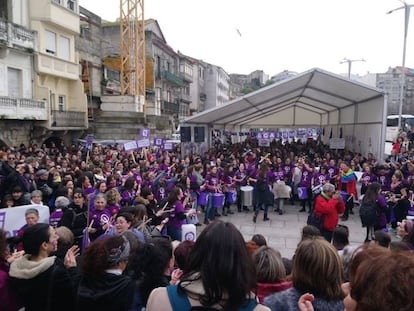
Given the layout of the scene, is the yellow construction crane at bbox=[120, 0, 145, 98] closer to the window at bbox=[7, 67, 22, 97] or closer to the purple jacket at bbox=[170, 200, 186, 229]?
the window at bbox=[7, 67, 22, 97]

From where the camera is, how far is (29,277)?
2.74 meters

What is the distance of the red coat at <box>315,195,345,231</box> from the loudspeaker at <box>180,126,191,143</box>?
9361mm

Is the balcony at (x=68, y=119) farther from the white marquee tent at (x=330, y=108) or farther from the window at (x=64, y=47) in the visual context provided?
the white marquee tent at (x=330, y=108)

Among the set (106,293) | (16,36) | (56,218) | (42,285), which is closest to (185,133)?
(56,218)

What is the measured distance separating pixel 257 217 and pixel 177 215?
445cm

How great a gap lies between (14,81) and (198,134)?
12.0m

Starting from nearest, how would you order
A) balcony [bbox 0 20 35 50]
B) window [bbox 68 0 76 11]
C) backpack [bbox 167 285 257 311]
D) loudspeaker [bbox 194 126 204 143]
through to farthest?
backpack [bbox 167 285 257 311] → loudspeaker [bbox 194 126 204 143] → balcony [bbox 0 20 35 50] → window [bbox 68 0 76 11]

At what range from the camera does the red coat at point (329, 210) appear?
6.77 metres

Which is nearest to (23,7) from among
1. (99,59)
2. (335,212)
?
(99,59)

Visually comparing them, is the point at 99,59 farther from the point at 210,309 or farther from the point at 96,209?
the point at 210,309

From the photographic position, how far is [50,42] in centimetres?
2320

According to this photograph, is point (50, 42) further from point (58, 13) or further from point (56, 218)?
point (56, 218)

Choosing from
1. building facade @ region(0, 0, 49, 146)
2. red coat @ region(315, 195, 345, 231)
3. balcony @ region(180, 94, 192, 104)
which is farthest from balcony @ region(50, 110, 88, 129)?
balcony @ region(180, 94, 192, 104)

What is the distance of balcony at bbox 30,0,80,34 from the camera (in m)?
21.7
